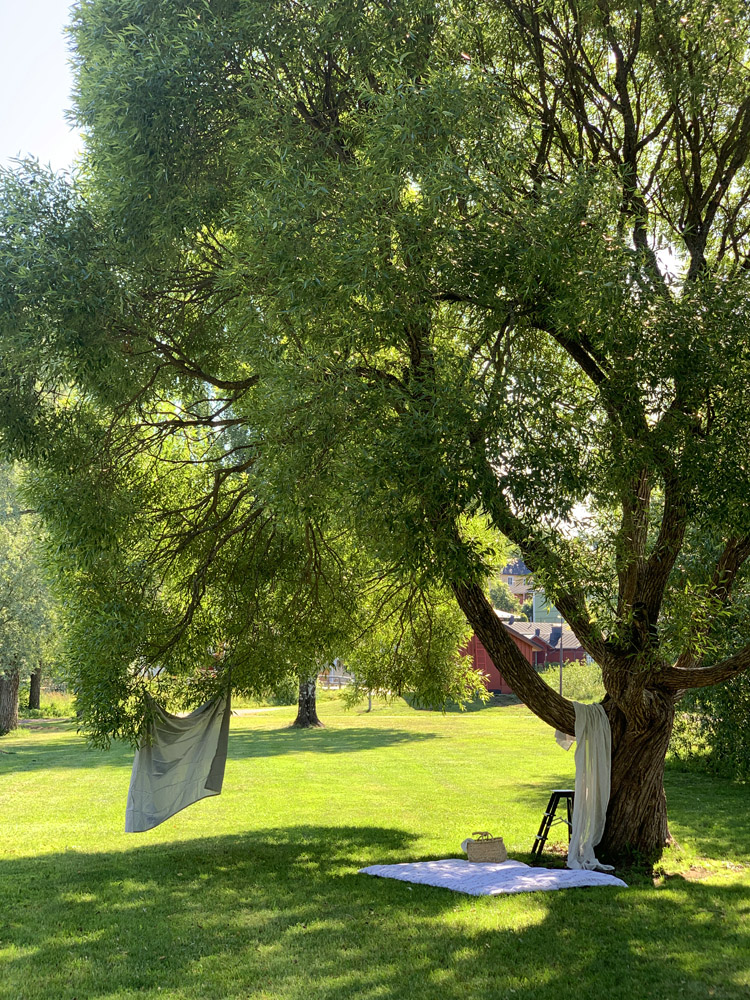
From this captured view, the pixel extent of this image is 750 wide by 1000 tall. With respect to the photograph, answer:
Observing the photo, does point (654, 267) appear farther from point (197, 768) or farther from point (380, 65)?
point (197, 768)

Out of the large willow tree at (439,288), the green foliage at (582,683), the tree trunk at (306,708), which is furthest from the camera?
the green foliage at (582,683)

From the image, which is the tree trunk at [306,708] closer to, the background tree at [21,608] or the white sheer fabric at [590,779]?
the background tree at [21,608]

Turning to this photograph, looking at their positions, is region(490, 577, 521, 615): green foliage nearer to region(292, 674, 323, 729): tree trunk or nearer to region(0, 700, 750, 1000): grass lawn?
region(292, 674, 323, 729): tree trunk

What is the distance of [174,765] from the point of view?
12.3 m

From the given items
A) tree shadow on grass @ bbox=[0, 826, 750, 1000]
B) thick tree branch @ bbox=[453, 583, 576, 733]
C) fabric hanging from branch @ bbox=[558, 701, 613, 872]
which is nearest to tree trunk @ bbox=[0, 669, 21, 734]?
tree shadow on grass @ bbox=[0, 826, 750, 1000]

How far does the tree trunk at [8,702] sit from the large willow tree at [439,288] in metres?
23.6

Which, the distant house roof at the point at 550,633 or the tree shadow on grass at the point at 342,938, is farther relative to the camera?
the distant house roof at the point at 550,633

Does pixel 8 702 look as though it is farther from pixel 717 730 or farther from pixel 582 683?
pixel 717 730

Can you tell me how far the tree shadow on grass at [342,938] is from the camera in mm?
7137

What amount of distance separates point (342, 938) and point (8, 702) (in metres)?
28.0

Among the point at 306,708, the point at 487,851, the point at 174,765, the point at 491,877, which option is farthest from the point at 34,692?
the point at 491,877

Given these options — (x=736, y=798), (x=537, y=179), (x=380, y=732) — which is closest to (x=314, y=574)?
(x=537, y=179)

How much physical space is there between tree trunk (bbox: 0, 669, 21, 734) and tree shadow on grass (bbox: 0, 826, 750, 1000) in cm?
2230

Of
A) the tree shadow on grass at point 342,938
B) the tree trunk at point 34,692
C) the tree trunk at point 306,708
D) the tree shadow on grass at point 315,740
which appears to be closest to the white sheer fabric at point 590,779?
the tree shadow on grass at point 342,938
